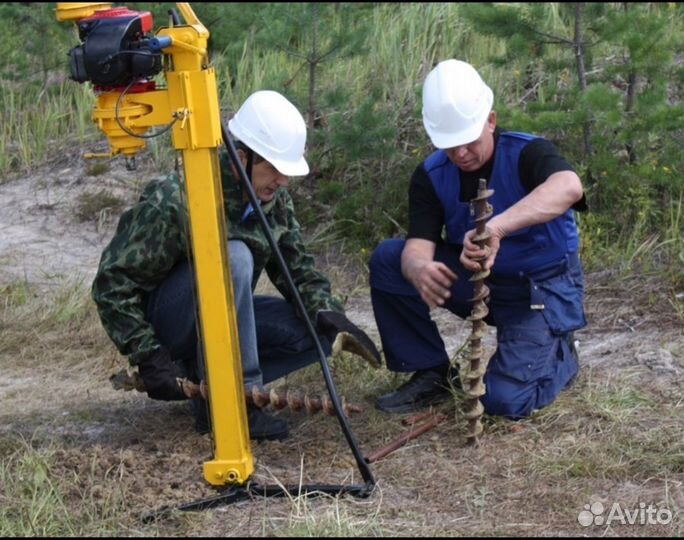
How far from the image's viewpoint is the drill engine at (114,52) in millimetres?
3479

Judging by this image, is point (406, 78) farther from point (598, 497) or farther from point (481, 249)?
point (598, 497)

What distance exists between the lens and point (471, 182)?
15.2ft

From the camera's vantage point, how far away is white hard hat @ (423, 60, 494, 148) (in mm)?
4375

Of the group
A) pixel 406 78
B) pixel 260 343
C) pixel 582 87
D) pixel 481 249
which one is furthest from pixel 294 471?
pixel 406 78

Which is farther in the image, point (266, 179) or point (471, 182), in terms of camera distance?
point (471, 182)

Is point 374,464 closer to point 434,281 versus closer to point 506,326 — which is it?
point 434,281

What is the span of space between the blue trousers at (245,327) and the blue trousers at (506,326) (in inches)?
13.9

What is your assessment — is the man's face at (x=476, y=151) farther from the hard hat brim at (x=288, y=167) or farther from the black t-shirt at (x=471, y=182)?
the hard hat brim at (x=288, y=167)

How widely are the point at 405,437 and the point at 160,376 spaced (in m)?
0.90

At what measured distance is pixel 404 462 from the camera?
13.9ft

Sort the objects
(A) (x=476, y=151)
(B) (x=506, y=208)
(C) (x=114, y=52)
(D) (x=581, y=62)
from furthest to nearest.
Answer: (D) (x=581, y=62) < (B) (x=506, y=208) < (A) (x=476, y=151) < (C) (x=114, y=52)

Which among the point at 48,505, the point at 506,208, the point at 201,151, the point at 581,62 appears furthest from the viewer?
the point at 581,62

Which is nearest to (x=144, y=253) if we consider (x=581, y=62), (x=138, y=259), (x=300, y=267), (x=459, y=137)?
(x=138, y=259)

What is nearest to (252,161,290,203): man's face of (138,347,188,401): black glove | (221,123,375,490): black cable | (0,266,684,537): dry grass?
(221,123,375,490): black cable
